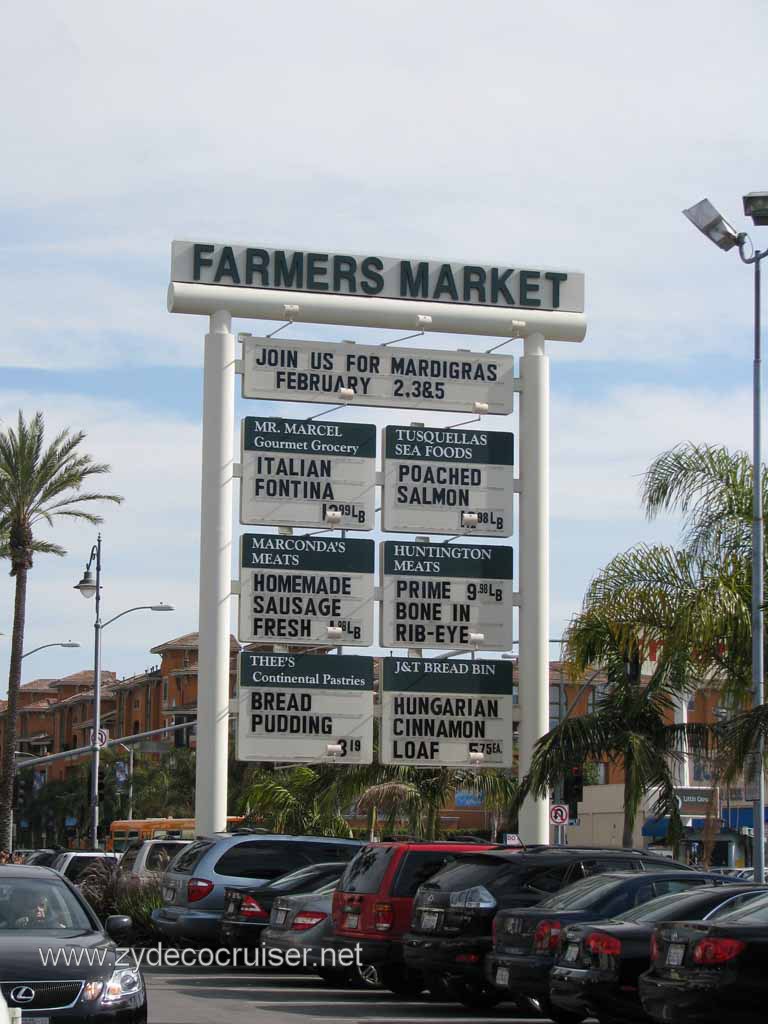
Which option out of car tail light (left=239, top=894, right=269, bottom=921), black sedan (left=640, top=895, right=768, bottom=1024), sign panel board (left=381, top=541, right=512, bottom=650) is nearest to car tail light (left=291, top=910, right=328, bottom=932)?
car tail light (left=239, top=894, right=269, bottom=921)

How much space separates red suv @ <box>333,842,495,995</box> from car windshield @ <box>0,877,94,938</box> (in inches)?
201

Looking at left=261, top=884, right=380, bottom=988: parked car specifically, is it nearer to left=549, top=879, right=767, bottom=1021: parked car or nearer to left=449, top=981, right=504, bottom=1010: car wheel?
left=449, top=981, right=504, bottom=1010: car wheel

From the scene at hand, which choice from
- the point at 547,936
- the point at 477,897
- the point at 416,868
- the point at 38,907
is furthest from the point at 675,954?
the point at 416,868

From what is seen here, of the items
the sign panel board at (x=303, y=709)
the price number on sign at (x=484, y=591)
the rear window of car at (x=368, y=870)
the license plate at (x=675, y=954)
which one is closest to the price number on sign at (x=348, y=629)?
the sign panel board at (x=303, y=709)

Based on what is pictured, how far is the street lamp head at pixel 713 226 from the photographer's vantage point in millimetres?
23156

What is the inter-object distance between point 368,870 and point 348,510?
8402 mm

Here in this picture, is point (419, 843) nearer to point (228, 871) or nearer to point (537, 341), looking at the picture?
point (228, 871)

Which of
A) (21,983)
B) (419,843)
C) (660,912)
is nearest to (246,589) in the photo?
(419,843)

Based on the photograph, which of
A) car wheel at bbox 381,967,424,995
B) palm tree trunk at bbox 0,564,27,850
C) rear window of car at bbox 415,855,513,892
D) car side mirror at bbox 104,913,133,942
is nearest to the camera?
car side mirror at bbox 104,913,133,942

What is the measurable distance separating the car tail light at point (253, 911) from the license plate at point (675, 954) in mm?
9216

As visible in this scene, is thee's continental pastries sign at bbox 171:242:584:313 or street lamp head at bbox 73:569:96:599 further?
street lamp head at bbox 73:569:96:599

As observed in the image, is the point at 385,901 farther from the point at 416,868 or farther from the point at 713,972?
the point at 713,972

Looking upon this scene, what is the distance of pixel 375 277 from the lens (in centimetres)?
2692

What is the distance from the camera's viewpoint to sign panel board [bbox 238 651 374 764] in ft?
82.6
